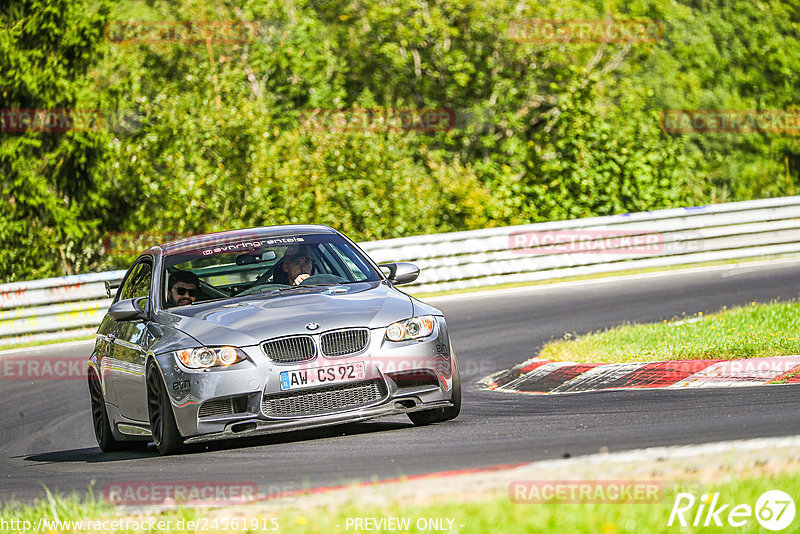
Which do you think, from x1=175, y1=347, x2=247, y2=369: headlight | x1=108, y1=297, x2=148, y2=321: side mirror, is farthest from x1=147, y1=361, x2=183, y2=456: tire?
x1=108, y1=297, x2=148, y2=321: side mirror

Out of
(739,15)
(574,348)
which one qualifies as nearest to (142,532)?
(574,348)

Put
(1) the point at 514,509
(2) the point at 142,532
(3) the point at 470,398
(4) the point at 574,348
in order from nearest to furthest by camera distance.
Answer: (1) the point at 514,509, (2) the point at 142,532, (3) the point at 470,398, (4) the point at 574,348

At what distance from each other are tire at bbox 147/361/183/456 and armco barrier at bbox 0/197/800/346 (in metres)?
11.7

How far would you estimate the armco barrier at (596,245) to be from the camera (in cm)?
2053

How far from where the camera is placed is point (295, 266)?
929 cm

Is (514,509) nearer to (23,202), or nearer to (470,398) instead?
(470,398)

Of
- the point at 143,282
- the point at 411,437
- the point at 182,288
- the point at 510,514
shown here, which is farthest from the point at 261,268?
the point at 510,514

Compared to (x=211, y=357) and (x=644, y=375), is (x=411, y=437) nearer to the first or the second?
(x=211, y=357)

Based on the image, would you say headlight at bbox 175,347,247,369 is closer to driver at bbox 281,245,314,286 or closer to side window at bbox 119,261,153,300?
driver at bbox 281,245,314,286

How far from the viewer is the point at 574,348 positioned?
12.0m

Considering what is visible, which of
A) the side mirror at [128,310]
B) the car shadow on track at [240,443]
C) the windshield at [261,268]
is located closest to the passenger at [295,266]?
the windshield at [261,268]

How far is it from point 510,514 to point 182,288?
468 cm

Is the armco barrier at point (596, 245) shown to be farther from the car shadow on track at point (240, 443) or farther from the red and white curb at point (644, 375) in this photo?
the car shadow on track at point (240, 443)

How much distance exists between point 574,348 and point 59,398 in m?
5.38
